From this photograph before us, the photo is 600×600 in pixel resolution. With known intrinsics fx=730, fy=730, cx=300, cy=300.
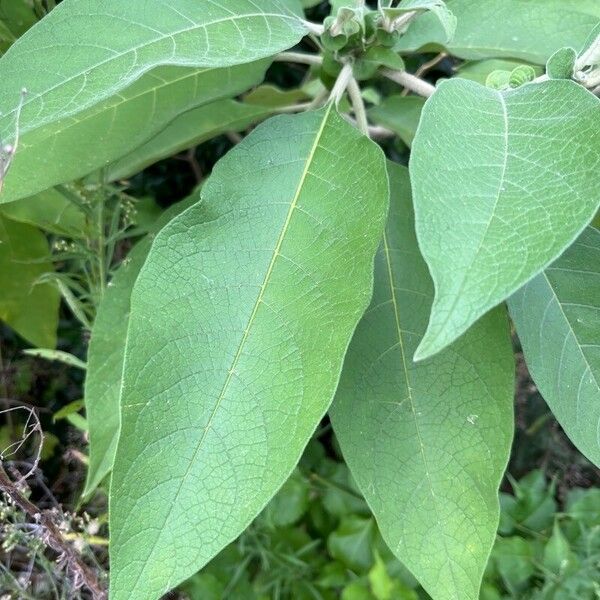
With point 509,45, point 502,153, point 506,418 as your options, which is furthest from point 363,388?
point 509,45

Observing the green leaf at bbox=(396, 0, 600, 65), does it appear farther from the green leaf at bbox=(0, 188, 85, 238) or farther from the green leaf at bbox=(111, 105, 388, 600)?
the green leaf at bbox=(0, 188, 85, 238)

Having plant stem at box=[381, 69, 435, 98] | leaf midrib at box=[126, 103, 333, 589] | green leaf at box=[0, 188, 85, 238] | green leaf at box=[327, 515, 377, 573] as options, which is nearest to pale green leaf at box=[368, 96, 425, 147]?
plant stem at box=[381, 69, 435, 98]

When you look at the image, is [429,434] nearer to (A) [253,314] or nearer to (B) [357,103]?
(A) [253,314]

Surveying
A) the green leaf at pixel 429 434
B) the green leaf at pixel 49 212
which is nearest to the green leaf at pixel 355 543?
the green leaf at pixel 429 434

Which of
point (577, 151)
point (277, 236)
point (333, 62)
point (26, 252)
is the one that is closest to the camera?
point (577, 151)

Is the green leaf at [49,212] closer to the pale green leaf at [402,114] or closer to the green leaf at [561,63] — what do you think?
the pale green leaf at [402,114]

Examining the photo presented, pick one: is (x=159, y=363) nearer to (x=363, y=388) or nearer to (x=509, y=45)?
(x=363, y=388)
